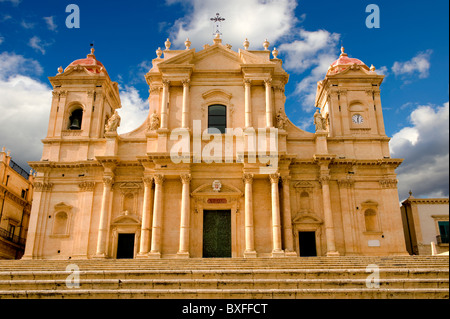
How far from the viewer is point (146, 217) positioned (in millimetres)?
25469

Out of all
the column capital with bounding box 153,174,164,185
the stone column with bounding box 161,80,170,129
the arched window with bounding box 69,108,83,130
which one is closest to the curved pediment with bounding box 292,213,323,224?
the column capital with bounding box 153,174,164,185

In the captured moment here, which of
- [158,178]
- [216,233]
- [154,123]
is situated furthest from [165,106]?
[216,233]

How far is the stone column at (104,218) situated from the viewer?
2506 centimetres

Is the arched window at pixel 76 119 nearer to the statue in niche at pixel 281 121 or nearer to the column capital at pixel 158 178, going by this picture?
the column capital at pixel 158 178

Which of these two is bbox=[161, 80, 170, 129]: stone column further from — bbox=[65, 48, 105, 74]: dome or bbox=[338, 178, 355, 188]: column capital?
bbox=[338, 178, 355, 188]: column capital

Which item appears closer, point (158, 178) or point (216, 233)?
point (158, 178)

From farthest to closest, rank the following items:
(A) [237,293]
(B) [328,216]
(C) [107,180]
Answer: (C) [107,180] < (B) [328,216] < (A) [237,293]

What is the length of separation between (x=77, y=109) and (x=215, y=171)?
10950 mm

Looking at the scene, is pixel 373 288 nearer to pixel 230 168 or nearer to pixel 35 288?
pixel 35 288

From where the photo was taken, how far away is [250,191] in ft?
82.9

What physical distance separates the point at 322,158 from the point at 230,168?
5.58 meters

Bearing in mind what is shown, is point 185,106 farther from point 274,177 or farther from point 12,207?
point 12,207

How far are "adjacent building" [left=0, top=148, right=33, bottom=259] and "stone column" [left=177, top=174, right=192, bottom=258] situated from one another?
51.1 feet

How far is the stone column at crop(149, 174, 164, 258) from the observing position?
24375mm
